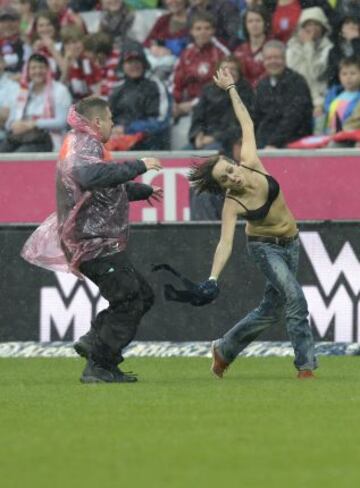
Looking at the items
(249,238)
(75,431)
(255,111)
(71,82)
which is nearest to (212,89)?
(255,111)

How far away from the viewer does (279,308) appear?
42.0 ft

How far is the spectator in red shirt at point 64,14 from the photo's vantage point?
21562 mm

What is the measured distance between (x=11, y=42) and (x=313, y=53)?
4572 millimetres

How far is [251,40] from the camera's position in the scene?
19.8m

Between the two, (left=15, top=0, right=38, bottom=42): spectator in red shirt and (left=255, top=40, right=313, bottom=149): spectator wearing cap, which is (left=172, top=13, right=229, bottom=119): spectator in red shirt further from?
(left=15, top=0, right=38, bottom=42): spectator in red shirt

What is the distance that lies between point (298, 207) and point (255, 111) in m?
1.59

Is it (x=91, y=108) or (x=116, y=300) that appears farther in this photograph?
(x=116, y=300)

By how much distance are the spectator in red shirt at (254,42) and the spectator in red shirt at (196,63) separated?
27 cm

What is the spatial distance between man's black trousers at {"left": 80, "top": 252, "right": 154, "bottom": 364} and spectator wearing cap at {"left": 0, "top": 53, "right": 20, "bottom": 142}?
847cm

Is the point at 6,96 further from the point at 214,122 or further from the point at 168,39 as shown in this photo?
the point at 214,122

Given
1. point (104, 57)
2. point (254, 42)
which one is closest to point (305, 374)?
point (254, 42)

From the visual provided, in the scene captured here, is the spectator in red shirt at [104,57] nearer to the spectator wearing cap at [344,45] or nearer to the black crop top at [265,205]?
the spectator wearing cap at [344,45]

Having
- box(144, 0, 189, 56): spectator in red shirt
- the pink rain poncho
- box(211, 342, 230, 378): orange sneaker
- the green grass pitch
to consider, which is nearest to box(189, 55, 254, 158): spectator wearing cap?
box(144, 0, 189, 56): spectator in red shirt

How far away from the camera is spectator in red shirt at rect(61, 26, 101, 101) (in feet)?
67.7
